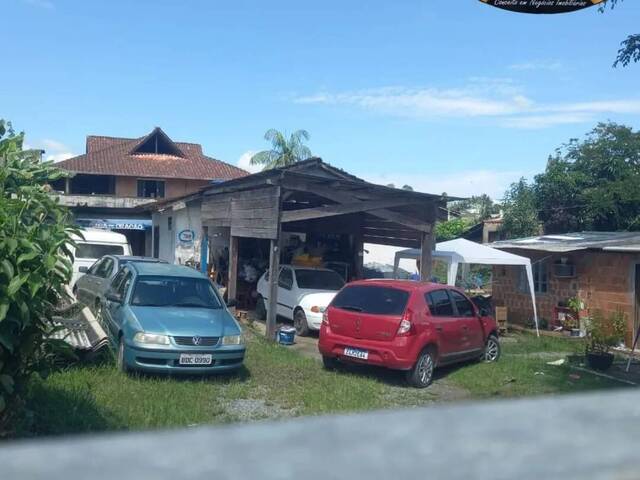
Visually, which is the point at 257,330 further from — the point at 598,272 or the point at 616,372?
the point at 598,272

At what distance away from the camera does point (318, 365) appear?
433 inches

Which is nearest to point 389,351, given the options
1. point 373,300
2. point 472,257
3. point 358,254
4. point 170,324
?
point 373,300

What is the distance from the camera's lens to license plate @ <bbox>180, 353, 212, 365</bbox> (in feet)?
29.1

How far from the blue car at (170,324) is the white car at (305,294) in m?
3.70

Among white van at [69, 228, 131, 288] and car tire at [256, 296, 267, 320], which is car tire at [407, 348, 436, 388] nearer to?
car tire at [256, 296, 267, 320]

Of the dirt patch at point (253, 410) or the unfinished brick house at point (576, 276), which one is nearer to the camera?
the dirt patch at point (253, 410)

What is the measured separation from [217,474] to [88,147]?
42184 mm

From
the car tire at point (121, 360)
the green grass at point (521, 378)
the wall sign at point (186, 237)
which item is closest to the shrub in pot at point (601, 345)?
the green grass at point (521, 378)

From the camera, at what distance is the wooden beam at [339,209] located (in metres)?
13.7

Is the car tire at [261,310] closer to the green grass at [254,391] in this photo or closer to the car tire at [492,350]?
the green grass at [254,391]

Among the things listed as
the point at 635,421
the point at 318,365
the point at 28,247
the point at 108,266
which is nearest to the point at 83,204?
the point at 108,266

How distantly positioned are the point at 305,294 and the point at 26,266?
984 cm

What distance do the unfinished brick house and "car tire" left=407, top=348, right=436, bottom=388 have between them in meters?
7.50

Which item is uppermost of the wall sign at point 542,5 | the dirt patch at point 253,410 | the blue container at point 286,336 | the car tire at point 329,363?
the wall sign at point 542,5
